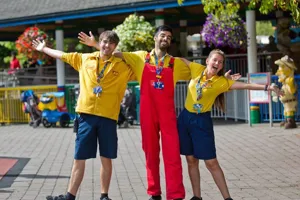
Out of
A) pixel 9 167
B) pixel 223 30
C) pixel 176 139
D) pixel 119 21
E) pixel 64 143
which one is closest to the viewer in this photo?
pixel 176 139

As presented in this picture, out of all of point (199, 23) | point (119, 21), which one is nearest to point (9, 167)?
point (119, 21)

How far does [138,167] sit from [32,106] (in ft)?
31.1

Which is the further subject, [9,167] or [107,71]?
[9,167]

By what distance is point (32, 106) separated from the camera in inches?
797

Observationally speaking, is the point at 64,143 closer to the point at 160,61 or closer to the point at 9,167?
the point at 9,167

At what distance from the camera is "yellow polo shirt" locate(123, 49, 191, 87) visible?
7676mm

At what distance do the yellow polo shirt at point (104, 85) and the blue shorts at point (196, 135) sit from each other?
2.37 ft

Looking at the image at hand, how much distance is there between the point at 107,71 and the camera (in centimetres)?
783

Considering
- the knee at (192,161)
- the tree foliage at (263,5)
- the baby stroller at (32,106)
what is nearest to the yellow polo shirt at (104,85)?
the knee at (192,161)

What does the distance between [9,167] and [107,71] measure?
4.21 metres

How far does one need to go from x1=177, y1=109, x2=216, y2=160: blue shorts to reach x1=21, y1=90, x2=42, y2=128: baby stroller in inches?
508

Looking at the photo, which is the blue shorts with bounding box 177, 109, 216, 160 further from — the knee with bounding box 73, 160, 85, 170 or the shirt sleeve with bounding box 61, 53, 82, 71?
the shirt sleeve with bounding box 61, 53, 82, 71

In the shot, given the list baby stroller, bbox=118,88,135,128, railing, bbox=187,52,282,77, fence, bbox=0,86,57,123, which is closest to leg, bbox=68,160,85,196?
baby stroller, bbox=118,88,135,128

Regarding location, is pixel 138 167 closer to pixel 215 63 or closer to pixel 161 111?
pixel 161 111
